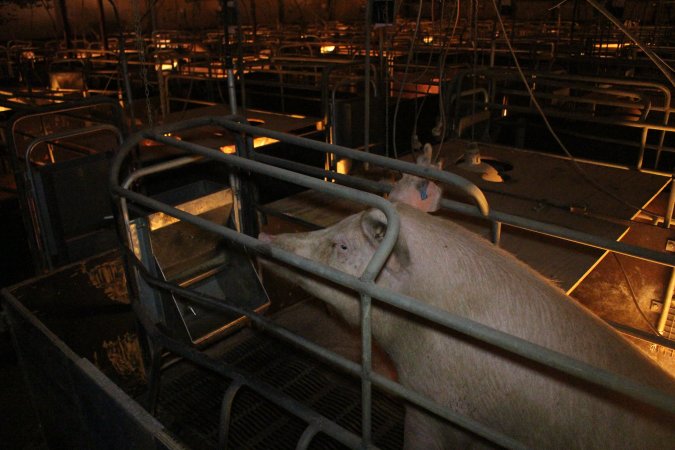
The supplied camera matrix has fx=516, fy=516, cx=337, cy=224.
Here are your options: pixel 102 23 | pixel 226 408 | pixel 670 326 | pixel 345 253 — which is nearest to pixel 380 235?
pixel 345 253

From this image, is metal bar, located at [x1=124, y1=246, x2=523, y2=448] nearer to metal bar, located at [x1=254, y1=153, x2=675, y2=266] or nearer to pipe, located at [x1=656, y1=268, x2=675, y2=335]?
metal bar, located at [x1=254, y1=153, x2=675, y2=266]

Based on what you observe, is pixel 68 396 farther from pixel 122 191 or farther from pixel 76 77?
pixel 76 77

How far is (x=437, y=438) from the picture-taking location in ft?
6.79

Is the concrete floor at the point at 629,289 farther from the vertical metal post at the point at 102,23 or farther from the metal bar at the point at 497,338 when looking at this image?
the vertical metal post at the point at 102,23

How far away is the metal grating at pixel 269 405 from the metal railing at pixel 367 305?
44 cm

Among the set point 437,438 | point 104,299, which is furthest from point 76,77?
point 437,438

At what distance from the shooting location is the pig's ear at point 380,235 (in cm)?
191

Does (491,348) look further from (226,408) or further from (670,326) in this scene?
(670,326)

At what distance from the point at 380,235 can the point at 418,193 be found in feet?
1.27

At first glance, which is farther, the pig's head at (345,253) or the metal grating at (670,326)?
the metal grating at (670,326)

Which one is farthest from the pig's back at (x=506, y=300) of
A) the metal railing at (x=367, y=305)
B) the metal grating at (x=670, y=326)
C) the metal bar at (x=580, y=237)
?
the metal grating at (x=670, y=326)

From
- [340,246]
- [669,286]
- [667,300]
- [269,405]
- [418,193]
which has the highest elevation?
[418,193]

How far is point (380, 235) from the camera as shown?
2006mm

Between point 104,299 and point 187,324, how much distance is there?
20.9 inches
